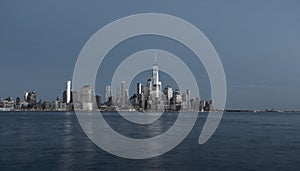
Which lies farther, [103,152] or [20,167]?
[103,152]

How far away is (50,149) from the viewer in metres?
47.9

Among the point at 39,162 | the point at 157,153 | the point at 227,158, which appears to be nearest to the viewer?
the point at 39,162

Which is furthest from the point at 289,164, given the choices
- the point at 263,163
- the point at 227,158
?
the point at 227,158

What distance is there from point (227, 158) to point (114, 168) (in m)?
14.5

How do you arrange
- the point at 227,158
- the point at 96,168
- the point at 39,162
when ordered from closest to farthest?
the point at 96,168 → the point at 39,162 → the point at 227,158

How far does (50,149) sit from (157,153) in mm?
14913

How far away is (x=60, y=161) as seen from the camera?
1501 inches

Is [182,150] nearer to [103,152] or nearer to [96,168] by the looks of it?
[103,152]

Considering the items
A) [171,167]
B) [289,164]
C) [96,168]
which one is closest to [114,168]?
[96,168]

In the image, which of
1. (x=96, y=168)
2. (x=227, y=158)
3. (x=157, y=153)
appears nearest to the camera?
(x=96, y=168)

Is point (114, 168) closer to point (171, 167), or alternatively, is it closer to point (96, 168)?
point (96, 168)

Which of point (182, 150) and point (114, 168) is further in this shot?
point (182, 150)

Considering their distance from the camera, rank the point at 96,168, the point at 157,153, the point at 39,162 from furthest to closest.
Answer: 1. the point at 157,153
2. the point at 39,162
3. the point at 96,168

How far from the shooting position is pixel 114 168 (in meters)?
35.0
